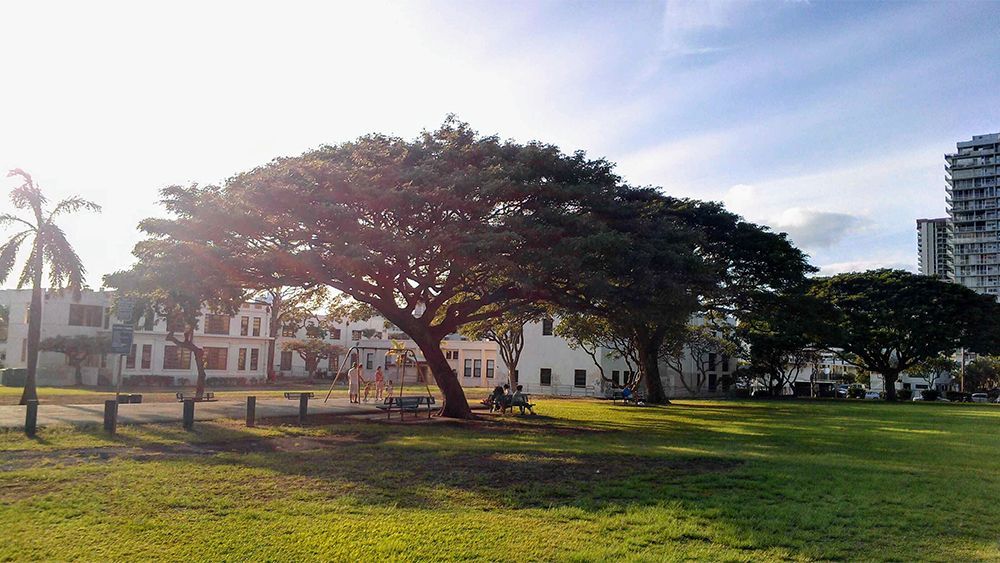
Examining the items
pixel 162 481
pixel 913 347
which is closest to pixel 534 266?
pixel 162 481

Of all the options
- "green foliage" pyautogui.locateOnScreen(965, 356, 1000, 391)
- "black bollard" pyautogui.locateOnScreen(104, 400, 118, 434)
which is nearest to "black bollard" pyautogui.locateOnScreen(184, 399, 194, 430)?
"black bollard" pyautogui.locateOnScreen(104, 400, 118, 434)

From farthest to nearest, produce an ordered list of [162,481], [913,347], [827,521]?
[913,347], [162,481], [827,521]

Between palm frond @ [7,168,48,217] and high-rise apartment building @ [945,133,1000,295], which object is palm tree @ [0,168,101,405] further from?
high-rise apartment building @ [945,133,1000,295]

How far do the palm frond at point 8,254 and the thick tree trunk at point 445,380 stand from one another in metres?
14.6

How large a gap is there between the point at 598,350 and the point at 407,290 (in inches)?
1492

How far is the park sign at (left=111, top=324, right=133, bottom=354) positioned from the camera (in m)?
15.4

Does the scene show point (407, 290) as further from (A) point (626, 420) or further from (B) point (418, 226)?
(A) point (626, 420)

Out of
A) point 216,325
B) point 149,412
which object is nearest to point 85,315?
point 216,325

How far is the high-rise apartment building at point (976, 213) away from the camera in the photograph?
362ft

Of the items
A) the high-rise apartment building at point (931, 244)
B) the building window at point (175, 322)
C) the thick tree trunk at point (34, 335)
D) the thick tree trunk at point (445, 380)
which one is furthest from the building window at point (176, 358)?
the high-rise apartment building at point (931, 244)

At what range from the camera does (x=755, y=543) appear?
22.7 feet

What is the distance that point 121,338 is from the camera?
1557cm

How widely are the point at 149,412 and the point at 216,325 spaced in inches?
1419

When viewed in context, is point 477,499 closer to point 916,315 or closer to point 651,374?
point 651,374
